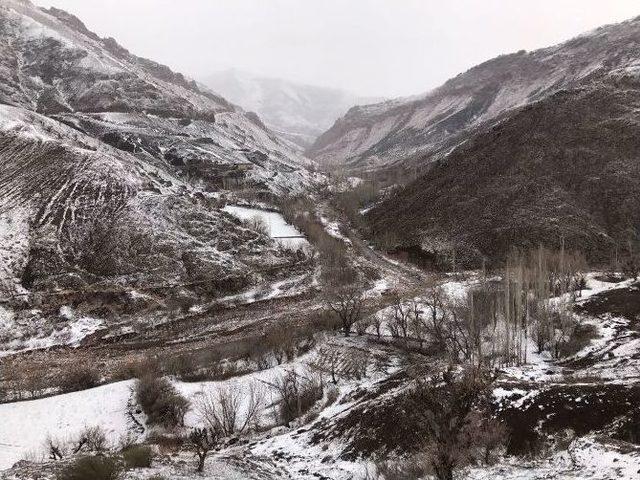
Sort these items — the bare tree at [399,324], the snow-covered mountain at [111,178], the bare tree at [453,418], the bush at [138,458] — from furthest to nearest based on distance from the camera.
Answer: the snow-covered mountain at [111,178]
the bare tree at [399,324]
the bush at [138,458]
the bare tree at [453,418]

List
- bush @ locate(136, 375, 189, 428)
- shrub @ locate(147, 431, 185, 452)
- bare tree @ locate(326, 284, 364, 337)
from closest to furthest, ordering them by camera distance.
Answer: shrub @ locate(147, 431, 185, 452) < bush @ locate(136, 375, 189, 428) < bare tree @ locate(326, 284, 364, 337)

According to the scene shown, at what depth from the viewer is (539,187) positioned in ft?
233

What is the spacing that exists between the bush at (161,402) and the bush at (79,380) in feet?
15.8

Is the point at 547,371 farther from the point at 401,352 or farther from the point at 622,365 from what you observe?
the point at 401,352

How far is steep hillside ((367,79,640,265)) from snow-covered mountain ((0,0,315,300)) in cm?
2378

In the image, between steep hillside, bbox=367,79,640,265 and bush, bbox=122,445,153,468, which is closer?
bush, bbox=122,445,153,468

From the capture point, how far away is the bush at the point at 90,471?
610 inches

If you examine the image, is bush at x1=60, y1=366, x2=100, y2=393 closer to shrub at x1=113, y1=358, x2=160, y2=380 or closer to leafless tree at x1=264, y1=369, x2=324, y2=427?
shrub at x1=113, y1=358, x2=160, y2=380

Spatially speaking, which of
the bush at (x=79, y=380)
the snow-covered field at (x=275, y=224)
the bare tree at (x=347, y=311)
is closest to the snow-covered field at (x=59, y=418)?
the bush at (x=79, y=380)

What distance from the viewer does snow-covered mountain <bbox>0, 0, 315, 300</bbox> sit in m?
55.8

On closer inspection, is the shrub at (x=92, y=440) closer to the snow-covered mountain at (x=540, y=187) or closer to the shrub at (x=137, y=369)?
the shrub at (x=137, y=369)

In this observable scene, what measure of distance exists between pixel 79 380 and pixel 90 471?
20829 millimetres

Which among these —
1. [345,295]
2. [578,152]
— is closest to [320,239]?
[345,295]

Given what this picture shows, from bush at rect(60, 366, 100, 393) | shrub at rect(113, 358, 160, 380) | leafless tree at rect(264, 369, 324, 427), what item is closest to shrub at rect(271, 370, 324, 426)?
leafless tree at rect(264, 369, 324, 427)
